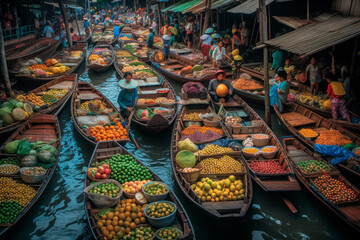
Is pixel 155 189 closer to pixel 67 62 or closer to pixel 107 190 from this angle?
pixel 107 190

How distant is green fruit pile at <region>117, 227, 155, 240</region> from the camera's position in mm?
4629

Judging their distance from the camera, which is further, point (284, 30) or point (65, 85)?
point (284, 30)

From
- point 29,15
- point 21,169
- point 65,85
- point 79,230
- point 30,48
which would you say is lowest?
point 79,230

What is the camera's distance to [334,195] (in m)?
5.82

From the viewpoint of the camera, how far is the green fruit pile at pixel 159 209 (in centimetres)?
490

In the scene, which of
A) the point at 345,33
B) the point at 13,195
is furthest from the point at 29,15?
the point at 345,33

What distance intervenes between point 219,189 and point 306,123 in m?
4.46

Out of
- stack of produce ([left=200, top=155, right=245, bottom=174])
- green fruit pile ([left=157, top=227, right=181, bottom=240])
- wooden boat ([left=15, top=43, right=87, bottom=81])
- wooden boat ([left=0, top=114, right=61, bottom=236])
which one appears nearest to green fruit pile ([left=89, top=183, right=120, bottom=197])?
green fruit pile ([left=157, top=227, right=181, bottom=240])

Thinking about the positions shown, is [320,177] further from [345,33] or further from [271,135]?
[345,33]

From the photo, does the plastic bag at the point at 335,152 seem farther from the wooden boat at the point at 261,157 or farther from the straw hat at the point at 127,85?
the straw hat at the point at 127,85

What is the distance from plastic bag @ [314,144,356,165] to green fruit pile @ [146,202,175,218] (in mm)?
4289

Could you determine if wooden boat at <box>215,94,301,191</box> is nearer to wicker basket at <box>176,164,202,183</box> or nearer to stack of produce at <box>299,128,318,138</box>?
stack of produce at <box>299,128,318,138</box>

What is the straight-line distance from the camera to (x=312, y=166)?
6691 mm

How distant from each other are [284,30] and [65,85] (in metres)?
10.6
